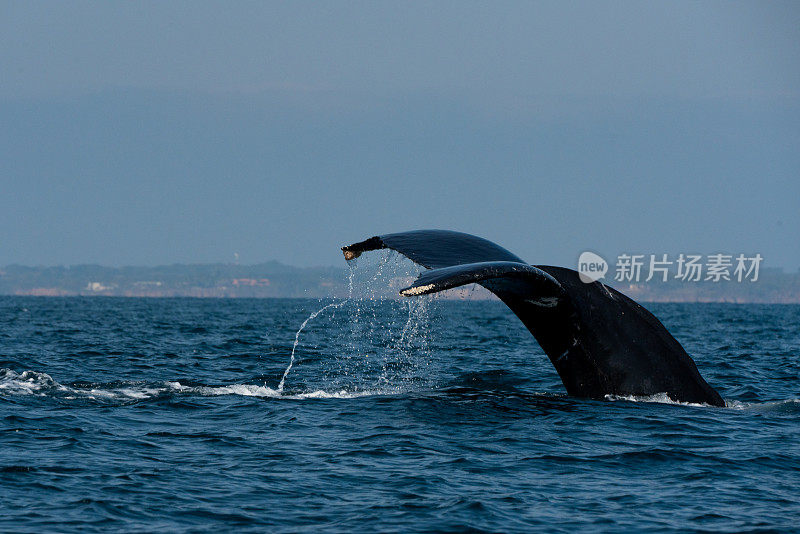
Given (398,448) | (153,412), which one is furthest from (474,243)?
(153,412)

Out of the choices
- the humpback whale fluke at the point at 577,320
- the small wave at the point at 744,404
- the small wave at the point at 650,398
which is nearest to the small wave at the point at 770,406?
the small wave at the point at 744,404

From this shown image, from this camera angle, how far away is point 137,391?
13836mm

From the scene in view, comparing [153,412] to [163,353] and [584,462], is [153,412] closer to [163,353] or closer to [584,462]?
[584,462]

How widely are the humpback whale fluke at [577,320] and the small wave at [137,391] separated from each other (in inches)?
152

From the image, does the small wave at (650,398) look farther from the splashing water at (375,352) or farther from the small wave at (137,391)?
the small wave at (137,391)

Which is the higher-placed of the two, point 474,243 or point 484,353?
point 474,243

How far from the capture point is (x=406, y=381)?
15906mm

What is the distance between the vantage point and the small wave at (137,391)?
13414 millimetres

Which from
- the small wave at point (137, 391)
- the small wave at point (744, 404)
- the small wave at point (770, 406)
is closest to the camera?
the small wave at point (744, 404)

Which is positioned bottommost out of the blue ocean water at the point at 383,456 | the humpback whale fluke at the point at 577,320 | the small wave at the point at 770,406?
the blue ocean water at the point at 383,456

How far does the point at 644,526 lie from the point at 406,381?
8846 millimetres

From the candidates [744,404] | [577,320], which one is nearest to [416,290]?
[577,320]

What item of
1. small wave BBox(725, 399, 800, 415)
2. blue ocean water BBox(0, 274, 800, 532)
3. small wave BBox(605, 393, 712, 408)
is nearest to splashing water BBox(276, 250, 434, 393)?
blue ocean water BBox(0, 274, 800, 532)

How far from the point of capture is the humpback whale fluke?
9.50 meters
